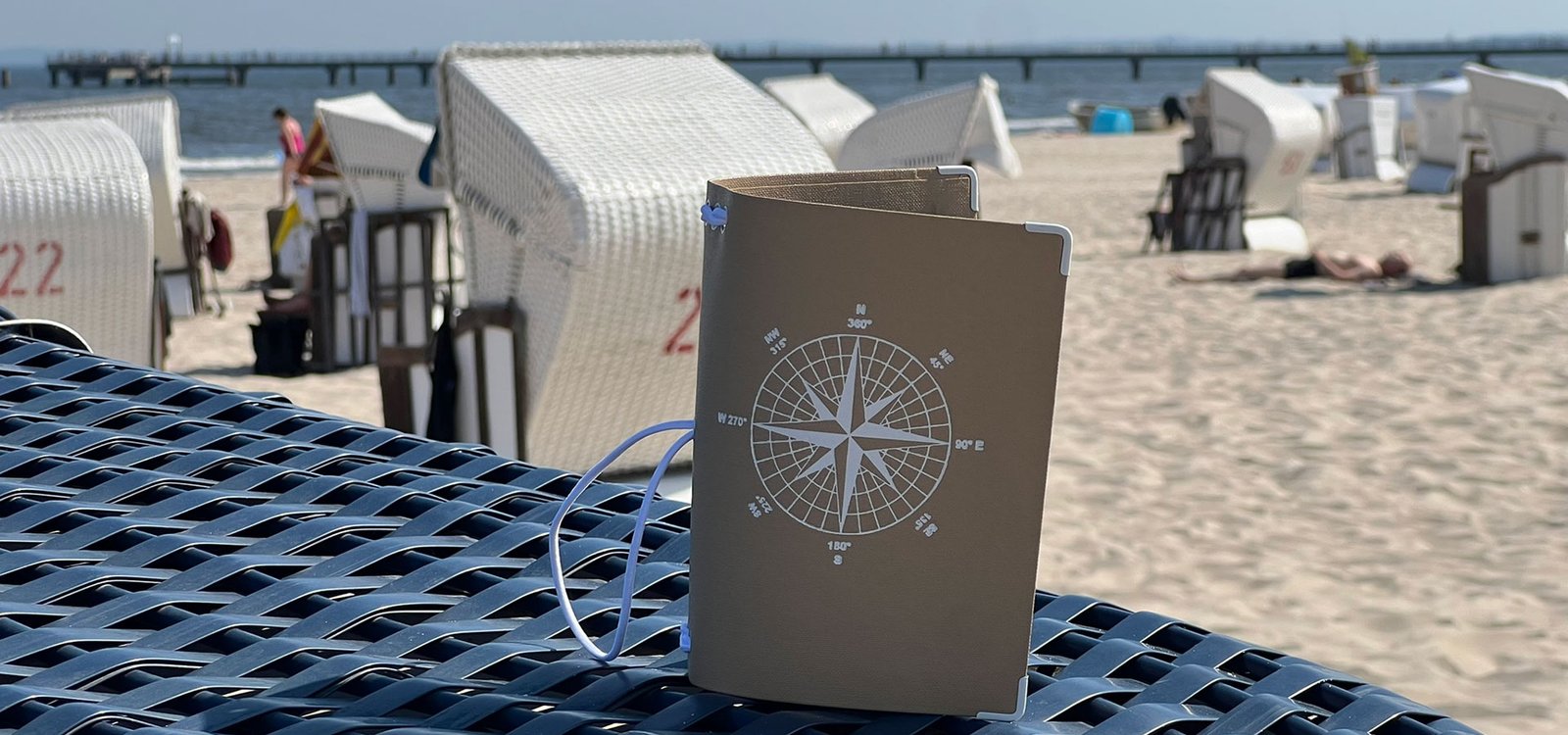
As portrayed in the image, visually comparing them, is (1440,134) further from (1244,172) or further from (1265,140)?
(1265,140)

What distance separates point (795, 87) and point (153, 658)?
1016cm

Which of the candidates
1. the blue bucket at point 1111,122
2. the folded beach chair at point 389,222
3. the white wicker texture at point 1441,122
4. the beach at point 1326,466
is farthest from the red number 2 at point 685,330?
the blue bucket at point 1111,122

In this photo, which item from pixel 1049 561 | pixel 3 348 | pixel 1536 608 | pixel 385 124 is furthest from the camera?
pixel 385 124

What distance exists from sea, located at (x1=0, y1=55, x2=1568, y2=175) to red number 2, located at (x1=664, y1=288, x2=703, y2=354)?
62.1 feet

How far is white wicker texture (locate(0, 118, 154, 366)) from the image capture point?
4.88 meters

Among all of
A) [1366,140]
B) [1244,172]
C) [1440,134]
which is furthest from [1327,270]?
[1366,140]

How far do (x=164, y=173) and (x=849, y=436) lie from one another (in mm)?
7969

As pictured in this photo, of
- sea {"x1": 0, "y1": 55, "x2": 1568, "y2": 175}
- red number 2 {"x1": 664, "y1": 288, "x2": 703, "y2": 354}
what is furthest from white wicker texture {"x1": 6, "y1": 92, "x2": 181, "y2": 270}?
sea {"x1": 0, "y1": 55, "x2": 1568, "y2": 175}

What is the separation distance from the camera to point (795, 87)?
1094 centimetres

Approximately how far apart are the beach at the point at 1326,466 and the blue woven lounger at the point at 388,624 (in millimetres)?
1676

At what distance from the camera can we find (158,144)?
26.4 ft

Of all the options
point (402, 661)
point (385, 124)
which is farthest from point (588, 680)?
point (385, 124)

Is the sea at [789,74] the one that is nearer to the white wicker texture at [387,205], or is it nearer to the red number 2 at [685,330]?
the white wicker texture at [387,205]

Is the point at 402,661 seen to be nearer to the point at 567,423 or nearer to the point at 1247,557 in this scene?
the point at 567,423
